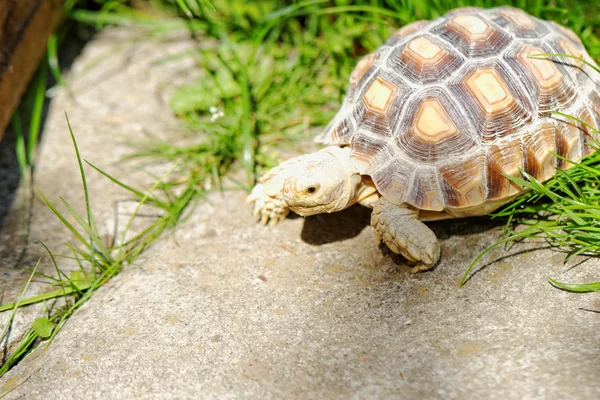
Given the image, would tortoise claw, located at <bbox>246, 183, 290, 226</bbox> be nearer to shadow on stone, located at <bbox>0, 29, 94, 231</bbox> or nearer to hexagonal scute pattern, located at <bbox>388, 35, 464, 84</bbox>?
hexagonal scute pattern, located at <bbox>388, 35, 464, 84</bbox>

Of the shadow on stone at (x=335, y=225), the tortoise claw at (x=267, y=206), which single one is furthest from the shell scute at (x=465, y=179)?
the tortoise claw at (x=267, y=206)

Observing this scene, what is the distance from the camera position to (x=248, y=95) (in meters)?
2.95

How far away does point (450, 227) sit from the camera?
2295 millimetres

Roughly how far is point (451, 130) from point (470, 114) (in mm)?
94

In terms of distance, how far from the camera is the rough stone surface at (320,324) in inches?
66.7

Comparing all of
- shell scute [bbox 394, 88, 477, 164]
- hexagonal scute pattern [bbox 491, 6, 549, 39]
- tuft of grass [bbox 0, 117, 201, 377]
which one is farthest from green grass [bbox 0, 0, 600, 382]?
hexagonal scute pattern [bbox 491, 6, 549, 39]

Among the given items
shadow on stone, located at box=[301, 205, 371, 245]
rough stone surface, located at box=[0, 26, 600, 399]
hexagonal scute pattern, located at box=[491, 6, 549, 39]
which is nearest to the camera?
rough stone surface, located at box=[0, 26, 600, 399]

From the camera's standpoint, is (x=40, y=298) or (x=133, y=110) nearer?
(x=40, y=298)

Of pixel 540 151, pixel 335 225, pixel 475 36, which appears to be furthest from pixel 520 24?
pixel 335 225

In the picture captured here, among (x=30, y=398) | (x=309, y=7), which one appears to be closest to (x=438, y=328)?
(x=30, y=398)

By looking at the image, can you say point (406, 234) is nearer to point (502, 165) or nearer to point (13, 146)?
point (502, 165)

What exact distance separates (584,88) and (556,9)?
633mm

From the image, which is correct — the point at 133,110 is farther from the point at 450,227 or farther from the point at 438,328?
the point at 438,328

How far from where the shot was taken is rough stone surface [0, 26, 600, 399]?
1.69 metres
